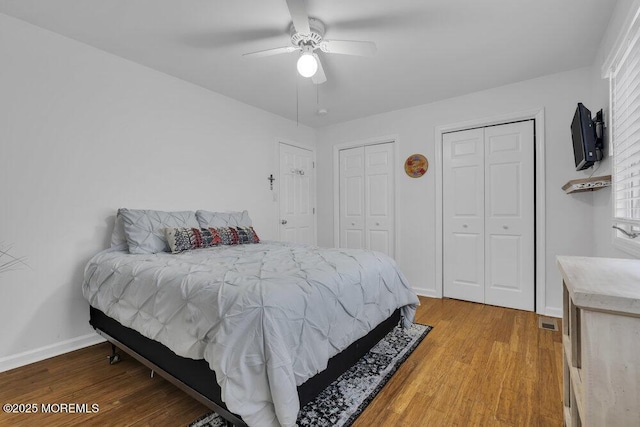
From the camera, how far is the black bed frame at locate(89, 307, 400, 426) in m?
1.34

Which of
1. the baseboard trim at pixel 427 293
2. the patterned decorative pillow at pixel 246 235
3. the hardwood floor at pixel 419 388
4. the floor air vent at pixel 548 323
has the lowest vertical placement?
the hardwood floor at pixel 419 388

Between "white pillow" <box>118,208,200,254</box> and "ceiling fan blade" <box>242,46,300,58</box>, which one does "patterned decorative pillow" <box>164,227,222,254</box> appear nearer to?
"white pillow" <box>118,208,200,254</box>

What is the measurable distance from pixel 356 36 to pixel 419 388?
2.52 meters

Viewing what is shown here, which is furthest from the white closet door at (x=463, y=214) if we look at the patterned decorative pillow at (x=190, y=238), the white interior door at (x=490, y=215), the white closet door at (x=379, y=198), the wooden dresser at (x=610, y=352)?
the wooden dresser at (x=610, y=352)

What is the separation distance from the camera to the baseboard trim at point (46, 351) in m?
2.06

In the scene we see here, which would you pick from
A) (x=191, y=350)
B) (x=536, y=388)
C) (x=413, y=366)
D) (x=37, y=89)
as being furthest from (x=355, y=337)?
(x=37, y=89)

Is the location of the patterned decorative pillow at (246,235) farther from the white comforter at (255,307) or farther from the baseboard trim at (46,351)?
the baseboard trim at (46,351)

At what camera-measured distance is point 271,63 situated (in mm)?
2727

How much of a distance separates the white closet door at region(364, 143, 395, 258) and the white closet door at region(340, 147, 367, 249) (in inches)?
3.3

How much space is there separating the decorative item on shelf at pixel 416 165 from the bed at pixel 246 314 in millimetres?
1892

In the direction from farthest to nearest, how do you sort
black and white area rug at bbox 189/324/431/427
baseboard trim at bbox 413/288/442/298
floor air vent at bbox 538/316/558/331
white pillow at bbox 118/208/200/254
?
baseboard trim at bbox 413/288/442/298 → floor air vent at bbox 538/316/558/331 → white pillow at bbox 118/208/200/254 → black and white area rug at bbox 189/324/431/427

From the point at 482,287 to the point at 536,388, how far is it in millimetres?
1750

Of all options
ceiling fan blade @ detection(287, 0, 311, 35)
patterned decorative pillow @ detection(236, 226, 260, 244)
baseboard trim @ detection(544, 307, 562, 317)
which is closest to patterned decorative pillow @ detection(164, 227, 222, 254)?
patterned decorative pillow @ detection(236, 226, 260, 244)

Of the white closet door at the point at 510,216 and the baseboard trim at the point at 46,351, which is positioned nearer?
the baseboard trim at the point at 46,351
